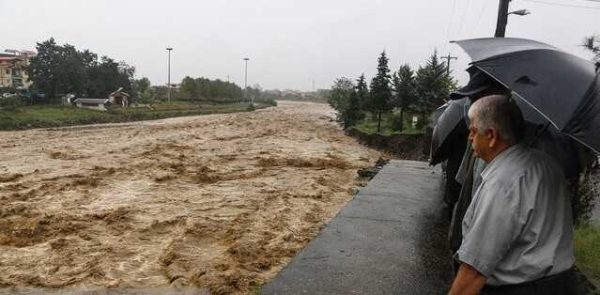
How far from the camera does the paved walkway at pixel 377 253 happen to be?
13.4ft

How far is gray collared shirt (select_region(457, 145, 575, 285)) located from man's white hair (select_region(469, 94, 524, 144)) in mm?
69

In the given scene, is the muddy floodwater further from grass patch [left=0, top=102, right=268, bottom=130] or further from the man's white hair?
grass patch [left=0, top=102, right=268, bottom=130]

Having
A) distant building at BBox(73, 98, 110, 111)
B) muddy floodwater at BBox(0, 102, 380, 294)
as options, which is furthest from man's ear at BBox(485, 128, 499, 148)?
distant building at BBox(73, 98, 110, 111)

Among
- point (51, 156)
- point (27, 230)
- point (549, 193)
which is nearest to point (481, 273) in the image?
point (549, 193)

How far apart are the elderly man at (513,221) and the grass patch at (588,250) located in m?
2.53

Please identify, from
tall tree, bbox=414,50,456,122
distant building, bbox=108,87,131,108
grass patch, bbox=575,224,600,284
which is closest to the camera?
grass patch, bbox=575,224,600,284

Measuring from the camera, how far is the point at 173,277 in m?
6.32

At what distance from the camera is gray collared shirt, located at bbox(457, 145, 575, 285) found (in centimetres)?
186

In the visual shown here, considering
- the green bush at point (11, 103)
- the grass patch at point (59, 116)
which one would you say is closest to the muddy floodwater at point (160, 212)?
the grass patch at point (59, 116)

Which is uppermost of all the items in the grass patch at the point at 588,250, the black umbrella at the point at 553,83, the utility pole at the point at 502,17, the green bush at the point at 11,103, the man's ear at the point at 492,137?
the utility pole at the point at 502,17

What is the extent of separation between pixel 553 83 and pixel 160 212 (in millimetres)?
8957

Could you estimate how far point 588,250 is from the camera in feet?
15.4

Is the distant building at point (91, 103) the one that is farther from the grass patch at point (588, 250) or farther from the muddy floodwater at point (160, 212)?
the grass patch at point (588, 250)

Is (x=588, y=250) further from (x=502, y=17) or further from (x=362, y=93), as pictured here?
(x=362, y=93)
